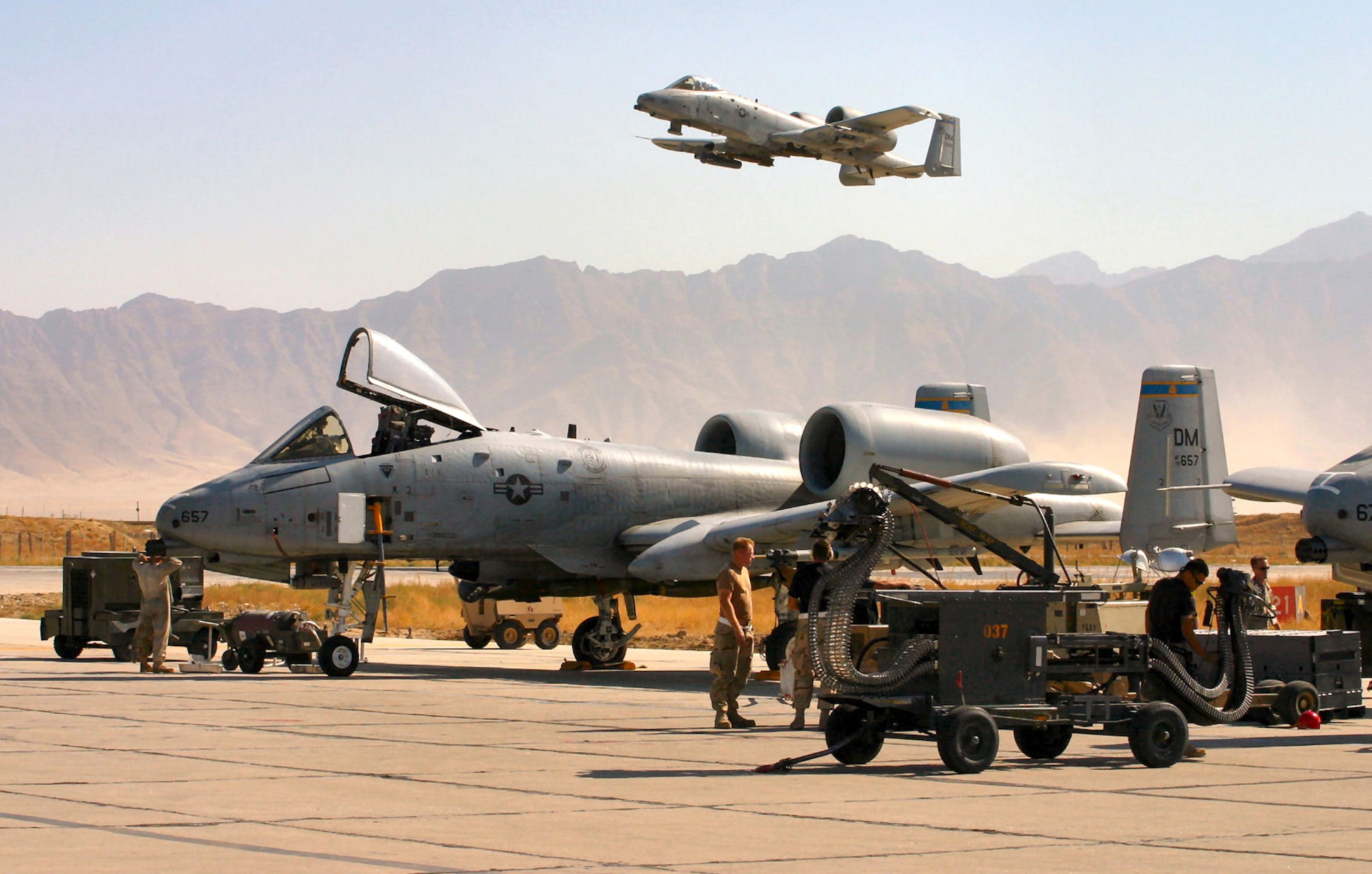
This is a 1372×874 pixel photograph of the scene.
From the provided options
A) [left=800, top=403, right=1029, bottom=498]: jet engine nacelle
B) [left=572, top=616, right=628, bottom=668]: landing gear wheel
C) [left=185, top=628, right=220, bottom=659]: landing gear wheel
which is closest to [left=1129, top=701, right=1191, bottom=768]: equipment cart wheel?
[left=800, top=403, right=1029, bottom=498]: jet engine nacelle

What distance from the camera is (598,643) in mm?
21172

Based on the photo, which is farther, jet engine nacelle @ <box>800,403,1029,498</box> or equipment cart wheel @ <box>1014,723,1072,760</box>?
jet engine nacelle @ <box>800,403,1029,498</box>

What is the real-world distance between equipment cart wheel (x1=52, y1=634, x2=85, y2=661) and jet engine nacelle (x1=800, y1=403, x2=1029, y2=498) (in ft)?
33.5

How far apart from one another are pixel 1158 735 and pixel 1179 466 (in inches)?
625

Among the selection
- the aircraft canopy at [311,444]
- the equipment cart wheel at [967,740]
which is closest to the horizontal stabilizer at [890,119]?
the aircraft canopy at [311,444]

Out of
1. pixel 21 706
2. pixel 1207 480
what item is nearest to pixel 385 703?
pixel 21 706

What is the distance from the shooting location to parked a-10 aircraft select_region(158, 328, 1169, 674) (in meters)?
19.2

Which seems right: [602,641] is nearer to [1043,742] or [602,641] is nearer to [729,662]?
[729,662]

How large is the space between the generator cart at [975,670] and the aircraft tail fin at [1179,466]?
579 inches

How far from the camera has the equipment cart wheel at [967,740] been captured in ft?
32.9

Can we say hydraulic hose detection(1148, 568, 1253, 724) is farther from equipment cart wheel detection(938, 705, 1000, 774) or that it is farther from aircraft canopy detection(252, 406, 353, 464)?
aircraft canopy detection(252, 406, 353, 464)

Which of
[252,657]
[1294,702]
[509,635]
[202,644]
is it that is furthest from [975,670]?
[509,635]

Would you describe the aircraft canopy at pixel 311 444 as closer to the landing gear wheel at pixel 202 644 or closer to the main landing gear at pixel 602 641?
the landing gear wheel at pixel 202 644

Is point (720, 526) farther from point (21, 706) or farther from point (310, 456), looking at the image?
point (21, 706)
